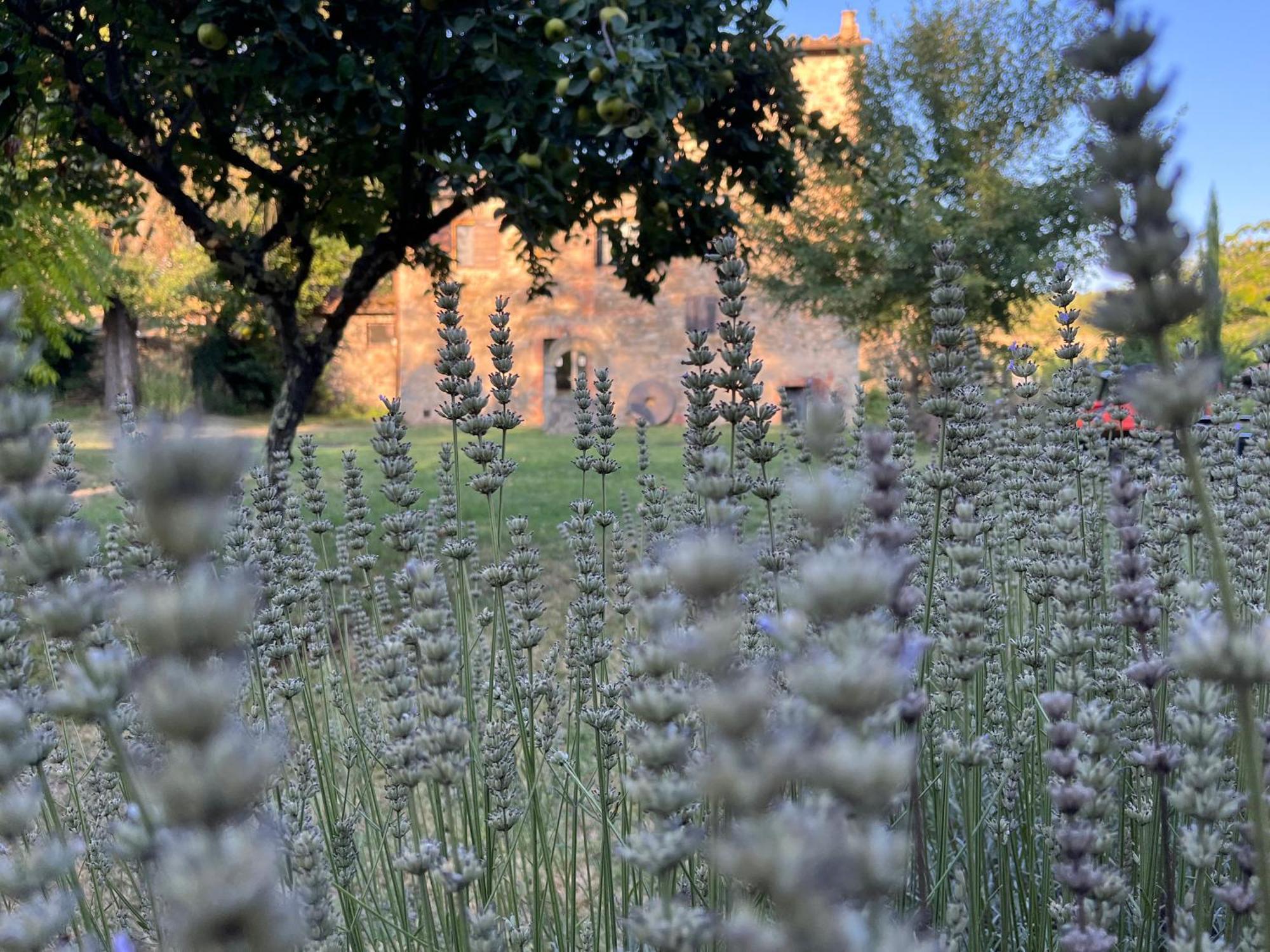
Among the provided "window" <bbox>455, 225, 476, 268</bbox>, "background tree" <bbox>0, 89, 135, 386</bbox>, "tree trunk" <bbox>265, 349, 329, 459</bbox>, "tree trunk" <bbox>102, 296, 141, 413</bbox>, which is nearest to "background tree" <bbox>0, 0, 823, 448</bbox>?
"tree trunk" <bbox>265, 349, 329, 459</bbox>

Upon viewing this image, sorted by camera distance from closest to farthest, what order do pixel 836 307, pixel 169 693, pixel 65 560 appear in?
pixel 169 693 → pixel 65 560 → pixel 836 307

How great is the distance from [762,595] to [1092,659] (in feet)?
2.65

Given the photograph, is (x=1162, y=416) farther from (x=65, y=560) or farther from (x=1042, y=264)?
(x=1042, y=264)

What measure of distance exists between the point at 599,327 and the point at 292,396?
19.5 m

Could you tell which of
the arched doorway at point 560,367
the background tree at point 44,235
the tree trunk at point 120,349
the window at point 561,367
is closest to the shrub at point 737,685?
the background tree at point 44,235

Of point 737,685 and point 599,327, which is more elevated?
point 599,327

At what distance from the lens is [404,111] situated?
523 centimetres

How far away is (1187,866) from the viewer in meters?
1.81

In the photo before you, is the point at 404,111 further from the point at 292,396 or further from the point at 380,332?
the point at 380,332

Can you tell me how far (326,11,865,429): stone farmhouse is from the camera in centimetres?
2486

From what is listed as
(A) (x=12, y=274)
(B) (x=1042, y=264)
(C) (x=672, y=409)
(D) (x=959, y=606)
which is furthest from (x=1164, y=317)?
(C) (x=672, y=409)

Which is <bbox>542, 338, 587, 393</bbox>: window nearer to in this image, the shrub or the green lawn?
the green lawn

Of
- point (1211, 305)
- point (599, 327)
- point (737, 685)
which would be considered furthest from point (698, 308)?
point (737, 685)

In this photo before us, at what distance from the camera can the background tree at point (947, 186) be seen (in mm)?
18547
